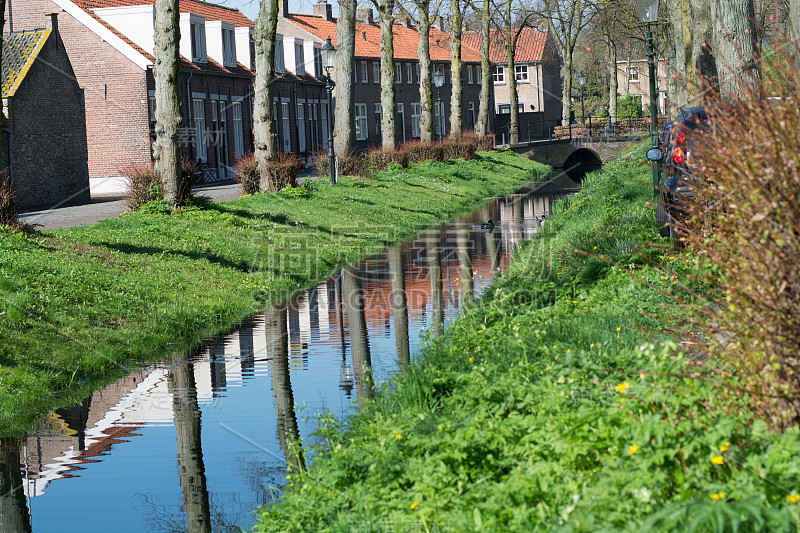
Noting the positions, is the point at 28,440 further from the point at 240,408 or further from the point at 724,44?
the point at 724,44

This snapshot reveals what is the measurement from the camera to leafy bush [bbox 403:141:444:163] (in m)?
34.9

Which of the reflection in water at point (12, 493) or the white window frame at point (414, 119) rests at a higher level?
the white window frame at point (414, 119)

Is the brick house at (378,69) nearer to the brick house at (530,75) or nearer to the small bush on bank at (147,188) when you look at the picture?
the brick house at (530,75)

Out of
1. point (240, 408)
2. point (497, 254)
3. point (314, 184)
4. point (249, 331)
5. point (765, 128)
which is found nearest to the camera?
point (765, 128)

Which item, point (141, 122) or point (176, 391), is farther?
point (141, 122)

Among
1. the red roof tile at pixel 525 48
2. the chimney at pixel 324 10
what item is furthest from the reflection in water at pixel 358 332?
the red roof tile at pixel 525 48

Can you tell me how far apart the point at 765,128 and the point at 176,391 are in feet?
20.4

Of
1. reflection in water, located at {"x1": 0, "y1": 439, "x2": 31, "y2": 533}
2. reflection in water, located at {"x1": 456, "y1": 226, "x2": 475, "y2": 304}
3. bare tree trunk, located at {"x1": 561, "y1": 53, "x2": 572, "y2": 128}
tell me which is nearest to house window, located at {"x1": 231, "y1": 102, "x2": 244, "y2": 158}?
reflection in water, located at {"x1": 456, "y1": 226, "x2": 475, "y2": 304}

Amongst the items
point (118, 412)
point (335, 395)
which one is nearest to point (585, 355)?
Answer: point (335, 395)

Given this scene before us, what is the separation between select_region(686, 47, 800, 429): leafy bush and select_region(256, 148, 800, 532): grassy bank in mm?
211

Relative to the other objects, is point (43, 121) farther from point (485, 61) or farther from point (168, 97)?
point (485, 61)

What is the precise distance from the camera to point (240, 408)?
824 cm

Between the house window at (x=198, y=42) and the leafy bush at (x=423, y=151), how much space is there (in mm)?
10661

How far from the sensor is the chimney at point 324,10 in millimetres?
64562
